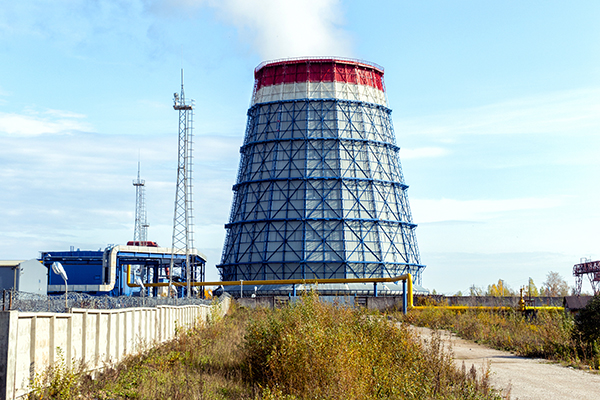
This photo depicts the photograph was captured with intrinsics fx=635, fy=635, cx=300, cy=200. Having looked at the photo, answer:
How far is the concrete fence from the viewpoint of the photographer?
10.5 m

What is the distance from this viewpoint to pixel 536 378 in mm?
15203

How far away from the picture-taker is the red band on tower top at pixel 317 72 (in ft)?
200

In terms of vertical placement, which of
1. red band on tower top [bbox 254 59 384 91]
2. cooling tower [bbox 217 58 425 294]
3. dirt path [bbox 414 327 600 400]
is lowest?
dirt path [bbox 414 327 600 400]

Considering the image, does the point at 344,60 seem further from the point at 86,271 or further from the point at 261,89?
the point at 86,271

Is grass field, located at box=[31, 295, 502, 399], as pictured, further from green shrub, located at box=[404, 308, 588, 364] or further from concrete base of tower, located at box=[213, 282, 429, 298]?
concrete base of tower, located at box=[213, 282, 429, 298]

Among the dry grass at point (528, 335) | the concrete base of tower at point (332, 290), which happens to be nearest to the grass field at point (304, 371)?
the dry grass at point (528, 335)

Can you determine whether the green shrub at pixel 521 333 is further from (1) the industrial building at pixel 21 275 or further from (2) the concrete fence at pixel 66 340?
(1) the industrial building at pixel 21 275

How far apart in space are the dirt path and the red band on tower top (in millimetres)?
44153

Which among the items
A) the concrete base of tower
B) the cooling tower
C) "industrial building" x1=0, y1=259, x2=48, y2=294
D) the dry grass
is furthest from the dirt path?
"industrial building" x1=0, y1=259, x2=48, y2=294

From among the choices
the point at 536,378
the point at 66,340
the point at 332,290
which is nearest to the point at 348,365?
the point at 66,340

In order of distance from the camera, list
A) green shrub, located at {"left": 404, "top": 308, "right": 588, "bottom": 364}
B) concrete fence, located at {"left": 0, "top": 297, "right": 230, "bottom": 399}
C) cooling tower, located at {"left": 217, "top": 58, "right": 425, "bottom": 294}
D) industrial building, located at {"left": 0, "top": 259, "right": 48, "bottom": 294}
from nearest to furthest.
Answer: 1. concrete fence, located at {"left": 0, "top": 297, "right": 230, "bottom": 399}
2. green shrub, located at {"left": 404, "top": 308, "right": 588, "bottom": 364}
3. industrial building, located at {"left": 0, "top": 259, "right": 48, "bottom": 294}
4. cooling tower, located at {"left": 217, "top": 58, "right": 425, "bottom": 294}

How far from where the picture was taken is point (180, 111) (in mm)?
52531

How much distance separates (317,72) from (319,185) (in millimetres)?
11771

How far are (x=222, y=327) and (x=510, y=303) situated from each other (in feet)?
77.0
